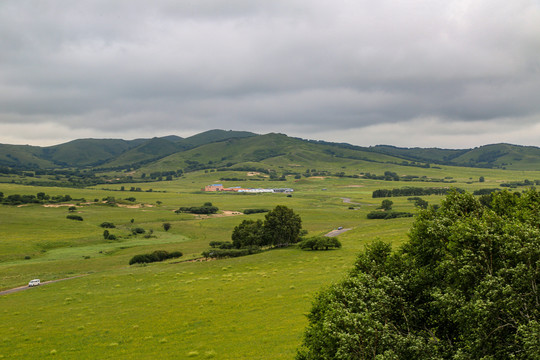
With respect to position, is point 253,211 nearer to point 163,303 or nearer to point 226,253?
point 226,253

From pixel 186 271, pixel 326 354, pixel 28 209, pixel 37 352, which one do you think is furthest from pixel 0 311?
pixel 28 209

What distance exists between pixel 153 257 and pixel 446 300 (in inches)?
3333

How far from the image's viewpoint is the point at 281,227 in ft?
308

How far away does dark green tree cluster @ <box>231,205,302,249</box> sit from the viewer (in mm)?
94500

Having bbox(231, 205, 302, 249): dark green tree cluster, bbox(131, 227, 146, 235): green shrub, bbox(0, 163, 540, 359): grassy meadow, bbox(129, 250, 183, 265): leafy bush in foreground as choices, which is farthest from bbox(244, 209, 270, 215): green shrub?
bbox(129, 250, 183, 265): leafy bush in foreground

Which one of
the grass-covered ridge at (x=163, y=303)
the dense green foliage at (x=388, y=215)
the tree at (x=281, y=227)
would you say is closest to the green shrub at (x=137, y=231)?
the grass-covered ridge at (x=163, y=303)

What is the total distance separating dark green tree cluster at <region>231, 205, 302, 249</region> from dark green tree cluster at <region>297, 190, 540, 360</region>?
2764 inches

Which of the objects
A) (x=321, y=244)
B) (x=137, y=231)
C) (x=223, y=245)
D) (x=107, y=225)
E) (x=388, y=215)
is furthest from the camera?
(x=107, y=225)

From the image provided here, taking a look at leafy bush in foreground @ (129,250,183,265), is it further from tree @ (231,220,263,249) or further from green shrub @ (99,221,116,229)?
green shrub @ (99,221,116,229)

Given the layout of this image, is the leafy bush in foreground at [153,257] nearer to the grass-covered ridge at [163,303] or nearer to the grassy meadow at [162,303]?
the grassy meadow at [162,303]

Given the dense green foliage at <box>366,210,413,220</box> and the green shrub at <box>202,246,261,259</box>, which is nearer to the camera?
the green shrub at <box>202,246,261,259</box>

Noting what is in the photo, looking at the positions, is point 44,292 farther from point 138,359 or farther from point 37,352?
point 138,359

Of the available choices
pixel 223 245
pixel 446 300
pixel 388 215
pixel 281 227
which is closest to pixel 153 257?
pixel 223 245

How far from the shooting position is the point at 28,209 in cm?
19000
